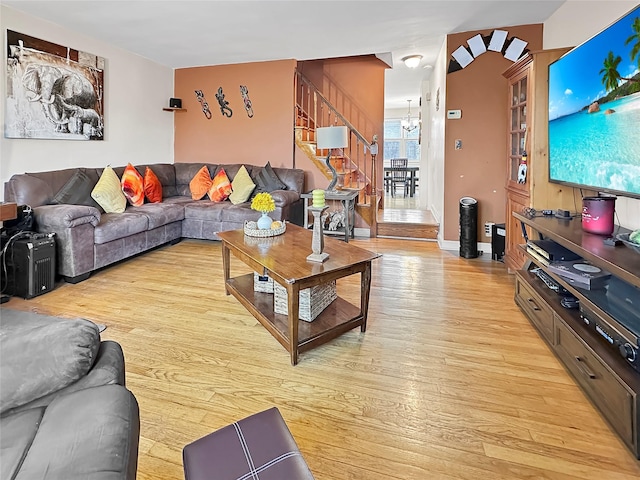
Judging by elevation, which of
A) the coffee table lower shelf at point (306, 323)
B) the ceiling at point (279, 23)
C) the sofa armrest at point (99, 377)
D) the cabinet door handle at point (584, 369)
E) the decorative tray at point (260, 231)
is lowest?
the cabinet door handle at point (584, 369)

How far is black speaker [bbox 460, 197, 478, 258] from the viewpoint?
440 cm

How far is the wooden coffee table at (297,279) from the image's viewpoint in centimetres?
208

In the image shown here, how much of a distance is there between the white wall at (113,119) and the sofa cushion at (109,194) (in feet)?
1.62

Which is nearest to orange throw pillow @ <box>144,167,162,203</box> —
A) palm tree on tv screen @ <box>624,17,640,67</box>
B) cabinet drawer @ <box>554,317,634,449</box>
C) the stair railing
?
the stair railing

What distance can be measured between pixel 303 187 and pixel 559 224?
12.1ft

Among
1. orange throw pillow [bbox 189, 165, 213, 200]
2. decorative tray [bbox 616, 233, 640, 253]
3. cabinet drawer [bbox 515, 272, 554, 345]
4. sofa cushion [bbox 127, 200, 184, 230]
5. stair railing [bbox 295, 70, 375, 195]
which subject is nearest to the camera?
decorative tray [bbox 616, 233, 640, 253]

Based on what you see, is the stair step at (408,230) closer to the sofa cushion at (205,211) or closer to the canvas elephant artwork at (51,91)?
the sofa cushion at (205,211)

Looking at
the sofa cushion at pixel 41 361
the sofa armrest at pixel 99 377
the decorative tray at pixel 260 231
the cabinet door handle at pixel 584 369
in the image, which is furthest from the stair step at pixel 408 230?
the sofa cushion at pixel 41 361

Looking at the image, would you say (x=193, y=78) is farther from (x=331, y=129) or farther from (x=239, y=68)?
(x=331, y=129)

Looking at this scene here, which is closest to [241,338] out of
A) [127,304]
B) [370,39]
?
[127,304]

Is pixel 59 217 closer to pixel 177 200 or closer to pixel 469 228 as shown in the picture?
pixel 177 200

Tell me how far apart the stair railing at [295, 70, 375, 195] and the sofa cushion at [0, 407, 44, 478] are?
5.48 m

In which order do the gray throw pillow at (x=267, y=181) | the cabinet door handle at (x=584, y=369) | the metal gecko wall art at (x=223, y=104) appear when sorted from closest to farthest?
the cabinet door handle at (x=584, y=369) < the gray throw pillow at (x=267, y=181) < the metal gecko wall art at (x=223, y=104)

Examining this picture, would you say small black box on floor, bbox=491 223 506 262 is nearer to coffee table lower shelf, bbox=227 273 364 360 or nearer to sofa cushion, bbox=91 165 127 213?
coffee table lower shelf, bbox=227 273 364 360
